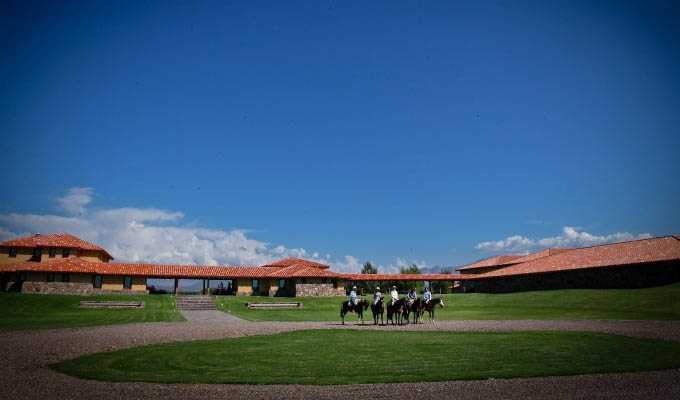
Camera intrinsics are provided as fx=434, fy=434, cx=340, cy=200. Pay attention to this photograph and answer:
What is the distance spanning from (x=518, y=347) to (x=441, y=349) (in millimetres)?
2696

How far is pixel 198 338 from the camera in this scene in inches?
725

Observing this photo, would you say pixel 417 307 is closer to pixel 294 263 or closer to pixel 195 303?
pixel 195 303

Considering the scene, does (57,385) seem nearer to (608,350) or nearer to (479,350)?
(479,350)

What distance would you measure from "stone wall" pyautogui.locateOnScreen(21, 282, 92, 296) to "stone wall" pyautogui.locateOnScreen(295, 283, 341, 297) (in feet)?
80.0

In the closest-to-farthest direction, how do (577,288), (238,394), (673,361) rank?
(238,394), (673,361), (577,288)

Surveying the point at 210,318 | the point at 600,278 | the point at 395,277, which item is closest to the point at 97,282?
the point at 210,318

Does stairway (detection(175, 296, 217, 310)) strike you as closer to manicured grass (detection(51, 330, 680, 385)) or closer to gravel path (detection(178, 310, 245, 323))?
gravel path (detection(178, 310, 245, 323))

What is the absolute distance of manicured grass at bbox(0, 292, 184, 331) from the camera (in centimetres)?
2667

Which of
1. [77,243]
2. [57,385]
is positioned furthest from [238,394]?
[77,243]

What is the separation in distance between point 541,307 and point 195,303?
33.8 meters

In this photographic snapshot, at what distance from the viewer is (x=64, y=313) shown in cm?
3412

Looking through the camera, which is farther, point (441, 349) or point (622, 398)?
point (441, 349)

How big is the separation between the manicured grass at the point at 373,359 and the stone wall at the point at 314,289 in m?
39.0

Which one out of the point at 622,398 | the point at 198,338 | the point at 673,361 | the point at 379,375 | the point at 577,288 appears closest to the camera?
the point at 622,398
